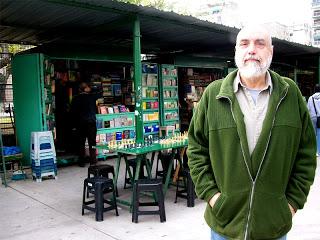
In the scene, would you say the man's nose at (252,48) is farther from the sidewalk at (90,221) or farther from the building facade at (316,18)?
the building facade at (316,18)

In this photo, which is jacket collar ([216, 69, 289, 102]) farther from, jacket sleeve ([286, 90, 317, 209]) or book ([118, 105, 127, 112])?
book ([118, 105, 127, 112])

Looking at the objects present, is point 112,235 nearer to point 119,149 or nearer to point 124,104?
point 119,149

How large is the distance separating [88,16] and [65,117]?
152 inches

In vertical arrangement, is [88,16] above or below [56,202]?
above

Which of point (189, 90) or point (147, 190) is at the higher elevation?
point (189, 90)

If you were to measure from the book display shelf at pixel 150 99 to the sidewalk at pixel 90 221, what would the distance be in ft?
15.2

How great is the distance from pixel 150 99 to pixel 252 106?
30.5 feet

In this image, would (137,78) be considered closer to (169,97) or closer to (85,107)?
(85,107)

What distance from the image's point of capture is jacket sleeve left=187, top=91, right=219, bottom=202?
223 centimetres

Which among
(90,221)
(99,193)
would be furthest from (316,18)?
(90,221)

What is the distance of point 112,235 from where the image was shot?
4.66 metres

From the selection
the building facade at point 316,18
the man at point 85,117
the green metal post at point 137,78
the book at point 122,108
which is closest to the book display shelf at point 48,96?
the man at point 85,117

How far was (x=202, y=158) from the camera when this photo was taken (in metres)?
2.29

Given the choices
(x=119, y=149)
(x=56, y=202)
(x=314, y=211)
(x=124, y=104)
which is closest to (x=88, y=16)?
(x=119, y=149)
